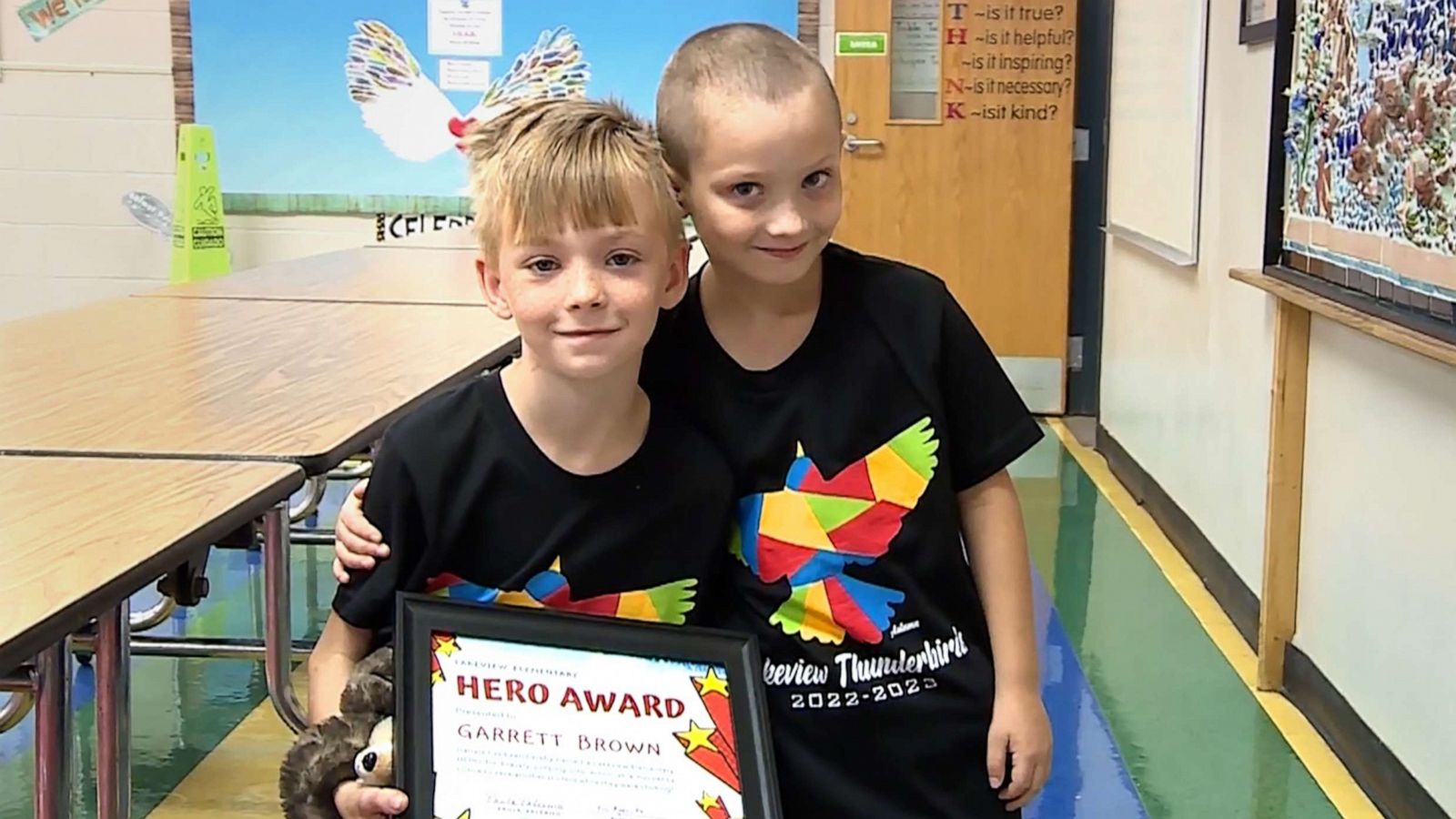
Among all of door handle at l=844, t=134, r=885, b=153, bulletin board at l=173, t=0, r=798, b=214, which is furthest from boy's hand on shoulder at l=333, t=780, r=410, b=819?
bulletin board at l=173, t=0, r=798, b=214

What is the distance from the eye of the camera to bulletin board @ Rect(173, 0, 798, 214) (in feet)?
19.3

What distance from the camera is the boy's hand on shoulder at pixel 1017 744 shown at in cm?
128

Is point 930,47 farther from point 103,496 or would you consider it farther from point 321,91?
point 103,496

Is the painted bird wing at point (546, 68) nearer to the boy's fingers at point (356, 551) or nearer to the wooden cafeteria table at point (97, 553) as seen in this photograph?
the wooden cafeteria table at point (97, 553)

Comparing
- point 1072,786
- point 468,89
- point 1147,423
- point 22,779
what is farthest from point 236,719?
point 468,89

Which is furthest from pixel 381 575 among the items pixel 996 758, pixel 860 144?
pixel 860 144

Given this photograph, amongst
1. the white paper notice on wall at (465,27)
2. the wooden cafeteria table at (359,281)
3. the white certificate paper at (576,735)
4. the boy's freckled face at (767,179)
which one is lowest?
the white certificate paper at (576,735)

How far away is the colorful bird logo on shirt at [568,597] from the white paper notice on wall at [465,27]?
497cm

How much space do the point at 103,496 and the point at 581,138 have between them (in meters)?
0.57

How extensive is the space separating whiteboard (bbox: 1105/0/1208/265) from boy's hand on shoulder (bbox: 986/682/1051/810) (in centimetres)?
286

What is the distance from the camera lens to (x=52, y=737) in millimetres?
1380

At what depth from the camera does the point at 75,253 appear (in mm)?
6133

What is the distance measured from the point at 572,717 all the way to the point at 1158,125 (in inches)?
145

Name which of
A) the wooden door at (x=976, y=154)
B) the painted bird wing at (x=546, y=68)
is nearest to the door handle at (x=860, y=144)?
the wooden door at (x=976, y=154)
